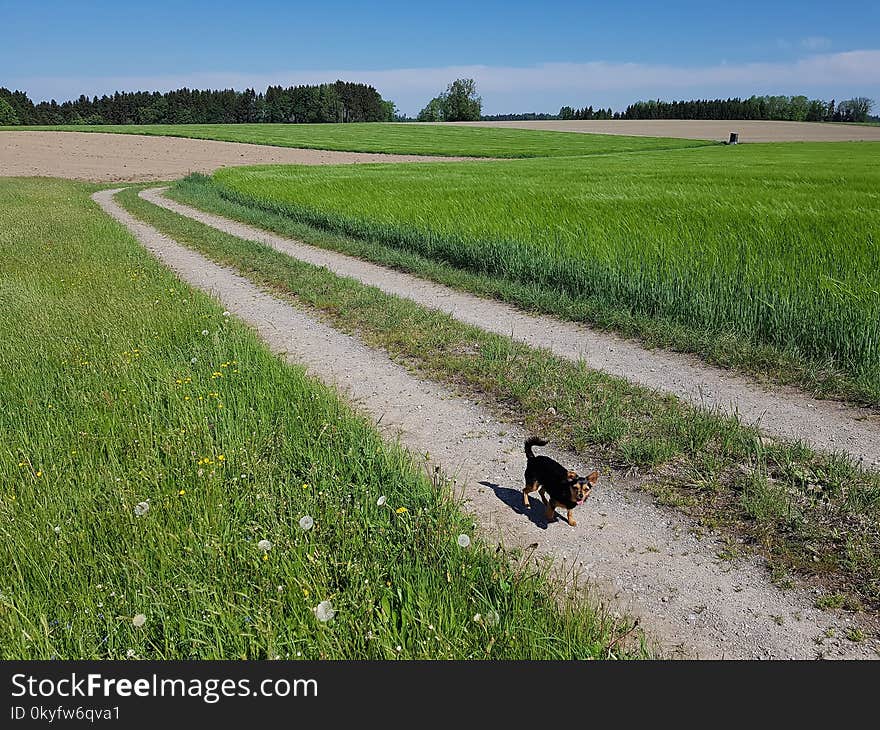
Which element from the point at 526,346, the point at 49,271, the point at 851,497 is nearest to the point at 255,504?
the point at 851,497

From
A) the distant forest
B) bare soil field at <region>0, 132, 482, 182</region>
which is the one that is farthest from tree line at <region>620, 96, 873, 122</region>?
bare soil field at <region>0, 132, 482, 182</region>

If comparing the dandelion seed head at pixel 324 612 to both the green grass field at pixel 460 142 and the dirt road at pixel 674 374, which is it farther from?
the green grass field at pixel 460 142

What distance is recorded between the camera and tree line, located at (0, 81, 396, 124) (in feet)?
462

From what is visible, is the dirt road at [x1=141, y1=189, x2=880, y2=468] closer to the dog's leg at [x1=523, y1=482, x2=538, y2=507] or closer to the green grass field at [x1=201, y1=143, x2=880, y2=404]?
the green grass field at [x1=201, y1=143, x2=880, y2=404]

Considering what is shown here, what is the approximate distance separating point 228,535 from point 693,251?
8715 millimetres

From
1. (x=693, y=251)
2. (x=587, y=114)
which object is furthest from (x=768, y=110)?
(x=693, y=251)

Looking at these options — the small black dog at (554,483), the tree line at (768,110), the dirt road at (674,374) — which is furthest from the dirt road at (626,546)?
the tree line at (768,110)

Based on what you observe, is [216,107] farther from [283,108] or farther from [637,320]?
[637,320]

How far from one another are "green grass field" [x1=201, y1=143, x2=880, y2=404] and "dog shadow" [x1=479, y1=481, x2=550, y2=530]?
12.4ft

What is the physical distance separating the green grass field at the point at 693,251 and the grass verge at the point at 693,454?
5.97 ft

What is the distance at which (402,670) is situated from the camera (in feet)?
8.46

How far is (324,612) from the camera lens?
2838 mm

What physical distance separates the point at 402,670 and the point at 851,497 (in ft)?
11.2

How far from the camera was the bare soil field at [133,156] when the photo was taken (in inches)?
1890
